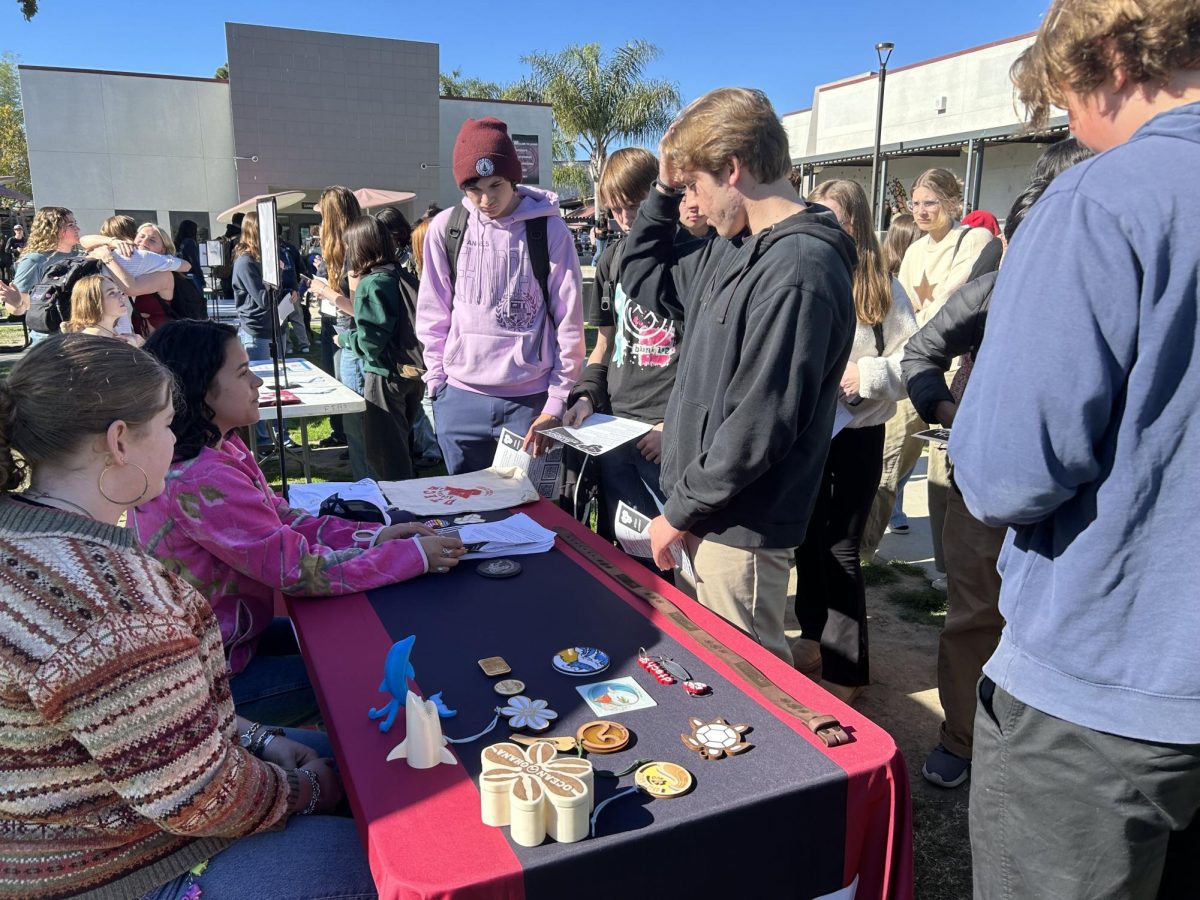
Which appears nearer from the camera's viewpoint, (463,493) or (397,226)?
(463,493)

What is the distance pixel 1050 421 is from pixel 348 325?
→ 513 cm

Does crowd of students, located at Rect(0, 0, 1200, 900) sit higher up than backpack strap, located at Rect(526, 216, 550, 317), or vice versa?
backpack strap, located at Rect(526, 216, 550, 317)

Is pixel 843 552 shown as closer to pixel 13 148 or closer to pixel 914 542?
pixel 914 542

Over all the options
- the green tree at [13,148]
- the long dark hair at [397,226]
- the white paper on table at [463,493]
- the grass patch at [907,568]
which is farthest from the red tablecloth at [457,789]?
the green tree at [13,148]

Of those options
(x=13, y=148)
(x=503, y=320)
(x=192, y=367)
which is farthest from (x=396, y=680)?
(x=13, y=148)

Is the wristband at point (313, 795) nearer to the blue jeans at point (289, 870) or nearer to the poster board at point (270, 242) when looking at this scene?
the blue jeans at point (289, 870)

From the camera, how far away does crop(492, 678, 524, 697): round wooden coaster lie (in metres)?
1.43

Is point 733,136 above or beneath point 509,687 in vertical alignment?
above

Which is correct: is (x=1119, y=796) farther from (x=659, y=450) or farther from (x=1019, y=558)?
(x=659, y=450)

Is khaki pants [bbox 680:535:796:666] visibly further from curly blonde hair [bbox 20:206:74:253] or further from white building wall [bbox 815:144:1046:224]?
white building wall [bbox 815:144:1046:224]

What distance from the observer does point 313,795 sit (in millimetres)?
1428

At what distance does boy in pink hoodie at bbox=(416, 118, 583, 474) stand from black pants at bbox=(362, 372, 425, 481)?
1.38 meters

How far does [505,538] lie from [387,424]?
8.22ft

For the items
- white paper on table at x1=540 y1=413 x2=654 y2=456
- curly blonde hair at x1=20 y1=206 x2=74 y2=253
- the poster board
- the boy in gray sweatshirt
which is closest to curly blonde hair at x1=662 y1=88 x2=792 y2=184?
the boy in gray sweatshirt
